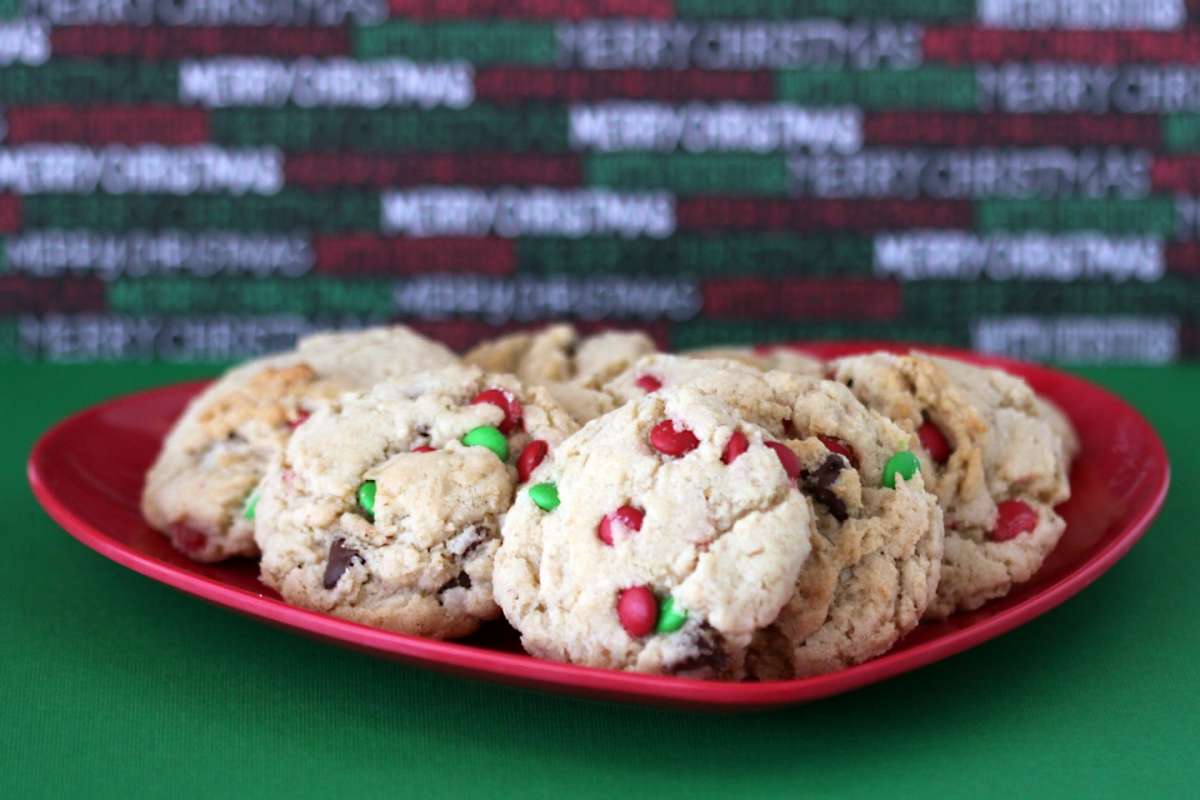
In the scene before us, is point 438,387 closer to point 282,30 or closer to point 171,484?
point 171,484

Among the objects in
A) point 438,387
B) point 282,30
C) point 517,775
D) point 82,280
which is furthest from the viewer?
point 82,280

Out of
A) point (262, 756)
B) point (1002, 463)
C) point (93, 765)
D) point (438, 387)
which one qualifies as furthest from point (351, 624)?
point (1002, 463)

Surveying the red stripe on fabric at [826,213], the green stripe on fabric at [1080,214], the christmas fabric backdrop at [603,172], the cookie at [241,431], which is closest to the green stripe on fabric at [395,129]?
the christmas fabric backdrop at [603,172]

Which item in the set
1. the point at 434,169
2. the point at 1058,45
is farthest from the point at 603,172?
the point at 1058,45

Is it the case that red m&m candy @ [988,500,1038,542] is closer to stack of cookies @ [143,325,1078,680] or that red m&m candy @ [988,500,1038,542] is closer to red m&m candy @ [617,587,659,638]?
stack of cookies @ [143,325,1078,680]

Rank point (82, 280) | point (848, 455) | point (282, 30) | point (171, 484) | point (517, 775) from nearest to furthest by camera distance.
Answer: point (517, 775), point (848, 455), point (171, 484), point (282, 30), point (82, 280)

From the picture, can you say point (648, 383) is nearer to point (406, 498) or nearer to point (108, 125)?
point (406, 498)

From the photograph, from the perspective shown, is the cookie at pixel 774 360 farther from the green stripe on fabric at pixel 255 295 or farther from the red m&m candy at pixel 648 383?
the green stripe on fabric at pixel 255 295
